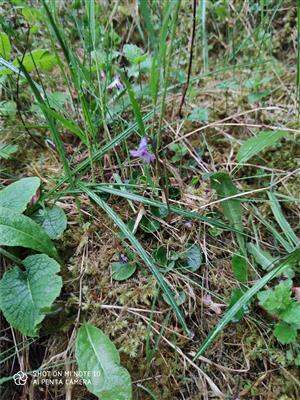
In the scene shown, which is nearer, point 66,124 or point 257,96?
point 66,124

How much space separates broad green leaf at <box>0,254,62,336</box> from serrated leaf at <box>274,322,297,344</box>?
0.59 m

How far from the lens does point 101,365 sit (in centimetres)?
96

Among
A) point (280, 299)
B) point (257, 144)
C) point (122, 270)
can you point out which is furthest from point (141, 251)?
point (257, 144)

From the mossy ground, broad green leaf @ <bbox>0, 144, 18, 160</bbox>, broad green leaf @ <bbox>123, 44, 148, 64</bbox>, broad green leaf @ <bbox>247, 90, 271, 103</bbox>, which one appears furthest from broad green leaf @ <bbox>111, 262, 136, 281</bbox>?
broad green leaf @ <bbox>247, 90, 271, 103</bbox>

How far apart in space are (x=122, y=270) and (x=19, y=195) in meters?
0.39

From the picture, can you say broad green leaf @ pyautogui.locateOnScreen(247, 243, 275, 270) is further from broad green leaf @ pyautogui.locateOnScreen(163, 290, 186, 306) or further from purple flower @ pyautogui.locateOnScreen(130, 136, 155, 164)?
purple flower @ pyautogui.locateOnScreen(130, 136, 155, 164)

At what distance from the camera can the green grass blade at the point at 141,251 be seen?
3.23ft

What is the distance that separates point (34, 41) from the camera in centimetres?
170

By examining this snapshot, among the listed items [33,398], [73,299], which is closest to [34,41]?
[73,299]

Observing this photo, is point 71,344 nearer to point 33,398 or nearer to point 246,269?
point 33,398

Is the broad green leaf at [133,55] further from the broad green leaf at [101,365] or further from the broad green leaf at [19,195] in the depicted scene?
the broad green leaf at [101,365]

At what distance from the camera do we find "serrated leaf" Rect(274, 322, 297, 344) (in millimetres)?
972

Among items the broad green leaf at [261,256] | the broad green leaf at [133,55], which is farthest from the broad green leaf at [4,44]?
the broad green leaf at [261,256]

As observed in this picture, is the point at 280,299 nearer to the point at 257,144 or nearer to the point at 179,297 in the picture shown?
the point at 179,297
